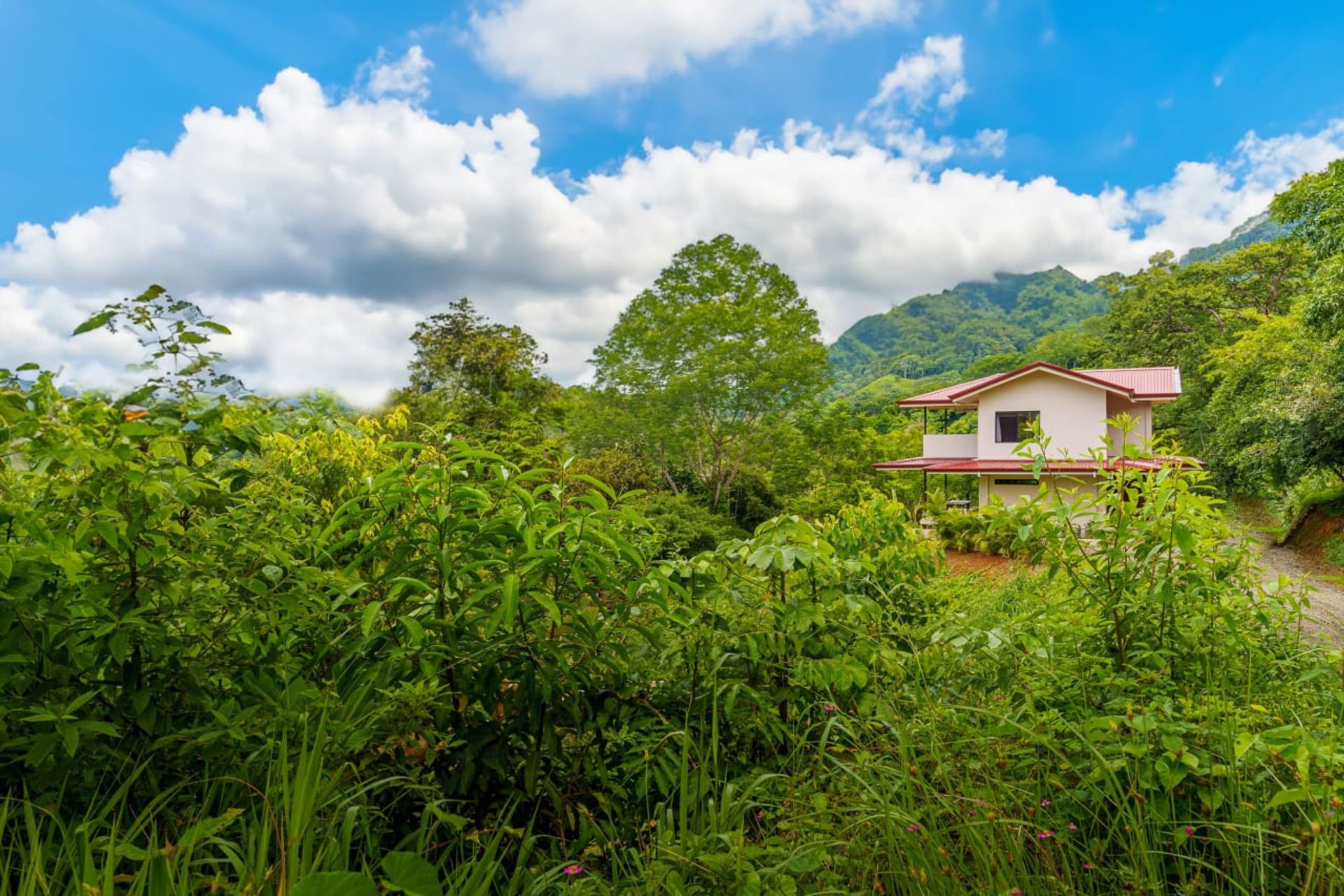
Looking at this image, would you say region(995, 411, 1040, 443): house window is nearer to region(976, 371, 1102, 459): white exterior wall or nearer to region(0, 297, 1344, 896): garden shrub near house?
region(976, 371, 1102, 459): white exterior wall

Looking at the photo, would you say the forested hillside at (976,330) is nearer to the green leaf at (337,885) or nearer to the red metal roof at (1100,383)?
the red metal roof at (1100,383)

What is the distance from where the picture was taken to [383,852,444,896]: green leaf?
955 millimetres

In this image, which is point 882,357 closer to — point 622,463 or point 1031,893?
point 622,463

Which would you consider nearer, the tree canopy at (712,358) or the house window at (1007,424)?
the house window at (1007,424)

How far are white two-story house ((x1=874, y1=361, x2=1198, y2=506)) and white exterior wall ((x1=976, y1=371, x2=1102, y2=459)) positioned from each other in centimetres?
2

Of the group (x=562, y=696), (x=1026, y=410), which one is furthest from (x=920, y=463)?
(x=562, y=696)

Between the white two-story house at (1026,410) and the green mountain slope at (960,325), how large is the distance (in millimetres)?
24927

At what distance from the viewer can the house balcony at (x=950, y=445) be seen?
653 inches

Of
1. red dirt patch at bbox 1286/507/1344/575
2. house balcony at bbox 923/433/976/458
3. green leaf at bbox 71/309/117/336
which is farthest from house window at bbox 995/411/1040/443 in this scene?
green leaf at bbox 71/309/117/336

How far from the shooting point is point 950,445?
16766 mm

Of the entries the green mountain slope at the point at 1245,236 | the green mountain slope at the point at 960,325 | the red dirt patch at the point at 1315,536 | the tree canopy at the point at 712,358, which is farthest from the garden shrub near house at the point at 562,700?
the green mountain slope at the point at 1245,236

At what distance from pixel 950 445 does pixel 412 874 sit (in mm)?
17324

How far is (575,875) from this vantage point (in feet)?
4.32

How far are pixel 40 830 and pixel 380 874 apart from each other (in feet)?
2.09
